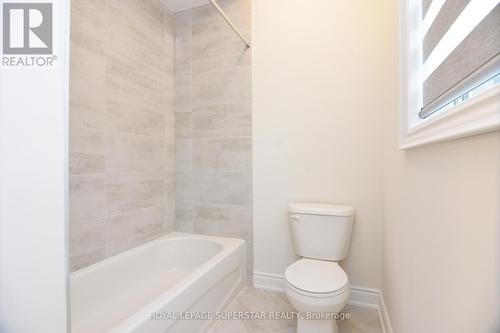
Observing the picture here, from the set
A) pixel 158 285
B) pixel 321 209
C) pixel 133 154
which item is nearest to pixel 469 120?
pixel 321 209

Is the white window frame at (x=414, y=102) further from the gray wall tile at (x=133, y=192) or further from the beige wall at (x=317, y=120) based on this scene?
the gray wall tile at (x=133, y=192)

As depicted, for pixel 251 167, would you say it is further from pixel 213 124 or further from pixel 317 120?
pixel 317 120

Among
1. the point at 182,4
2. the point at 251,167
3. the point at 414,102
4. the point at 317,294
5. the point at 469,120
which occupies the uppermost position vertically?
the point at 182,4

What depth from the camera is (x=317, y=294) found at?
3.88ft

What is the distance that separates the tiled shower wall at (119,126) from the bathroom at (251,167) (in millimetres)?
13

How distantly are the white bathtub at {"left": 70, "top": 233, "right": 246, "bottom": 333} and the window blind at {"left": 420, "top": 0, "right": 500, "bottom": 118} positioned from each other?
51.1 inches

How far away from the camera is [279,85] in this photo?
6.13 feet

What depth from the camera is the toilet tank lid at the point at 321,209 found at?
5.19 ft

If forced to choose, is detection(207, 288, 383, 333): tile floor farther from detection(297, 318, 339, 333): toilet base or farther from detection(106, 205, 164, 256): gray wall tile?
detection(106, 205, 164, 256): gray wall tile

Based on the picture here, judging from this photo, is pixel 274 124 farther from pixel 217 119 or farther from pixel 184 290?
pixel 184 290

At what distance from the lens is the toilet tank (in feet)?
5.21

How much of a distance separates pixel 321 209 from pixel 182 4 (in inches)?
81.2

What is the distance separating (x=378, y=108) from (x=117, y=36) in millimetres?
1862

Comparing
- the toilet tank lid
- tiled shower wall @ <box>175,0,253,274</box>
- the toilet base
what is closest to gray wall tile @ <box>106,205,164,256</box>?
tiled shower wall @ <box>175,0,253,274</box>
